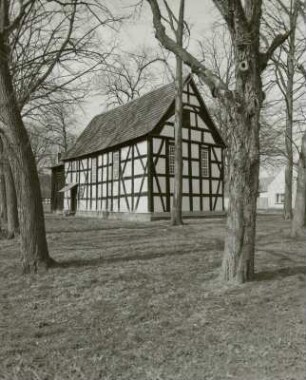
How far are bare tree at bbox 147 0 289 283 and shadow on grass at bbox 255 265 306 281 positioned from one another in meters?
0.33

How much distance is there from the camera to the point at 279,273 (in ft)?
22.0

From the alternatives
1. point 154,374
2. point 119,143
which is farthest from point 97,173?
point 154,374

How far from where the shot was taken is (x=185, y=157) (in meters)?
22.9

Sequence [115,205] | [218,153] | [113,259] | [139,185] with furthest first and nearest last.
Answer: [218,153] → [115,205] → [139,185] → [113,259]

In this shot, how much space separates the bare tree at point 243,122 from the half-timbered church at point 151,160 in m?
13.8

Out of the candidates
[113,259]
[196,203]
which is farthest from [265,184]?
[113,259]

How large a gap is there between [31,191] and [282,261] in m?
5.21

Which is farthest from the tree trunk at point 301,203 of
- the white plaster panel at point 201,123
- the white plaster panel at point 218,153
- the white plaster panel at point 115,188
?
the white plaster panel at point 115,188

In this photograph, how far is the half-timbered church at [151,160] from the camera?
2111 cm

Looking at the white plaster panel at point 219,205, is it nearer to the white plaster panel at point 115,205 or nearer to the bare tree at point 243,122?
the white plaster panel at point 115,205

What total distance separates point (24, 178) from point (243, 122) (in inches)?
171

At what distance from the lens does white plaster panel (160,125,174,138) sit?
21438mm

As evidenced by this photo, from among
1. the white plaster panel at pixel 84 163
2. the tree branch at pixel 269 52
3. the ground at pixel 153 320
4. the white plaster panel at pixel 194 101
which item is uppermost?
the white plaster panel at pixel 194 101

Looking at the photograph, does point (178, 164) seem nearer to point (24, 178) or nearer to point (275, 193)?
point (24, 178)
